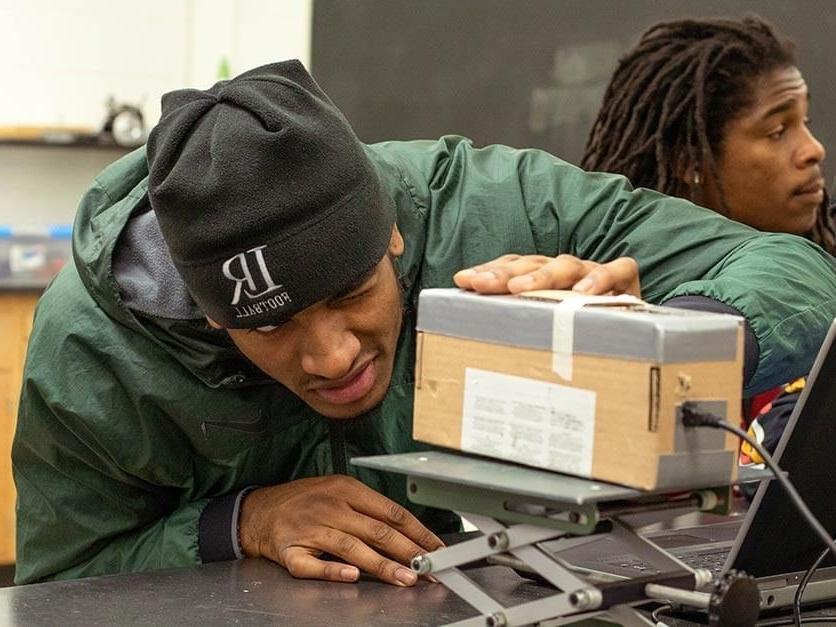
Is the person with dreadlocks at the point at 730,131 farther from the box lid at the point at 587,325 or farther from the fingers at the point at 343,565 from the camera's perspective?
the box lid at the point at 587,325

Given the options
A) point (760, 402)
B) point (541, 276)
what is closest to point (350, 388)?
point (541, 276)

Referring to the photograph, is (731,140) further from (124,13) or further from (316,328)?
(124,13)

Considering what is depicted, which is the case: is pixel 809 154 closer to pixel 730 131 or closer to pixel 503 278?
pixel 730 131

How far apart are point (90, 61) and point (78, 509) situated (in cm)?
272

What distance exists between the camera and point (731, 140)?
1.96m

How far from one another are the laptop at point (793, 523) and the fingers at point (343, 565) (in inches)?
6.1

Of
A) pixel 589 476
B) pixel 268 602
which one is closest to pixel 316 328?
pixel 268 602

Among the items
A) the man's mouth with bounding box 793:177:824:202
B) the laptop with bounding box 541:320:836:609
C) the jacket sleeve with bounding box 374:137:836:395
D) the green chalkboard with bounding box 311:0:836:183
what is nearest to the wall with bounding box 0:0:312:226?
the green chalkboard with bounding box 311:0:836:183

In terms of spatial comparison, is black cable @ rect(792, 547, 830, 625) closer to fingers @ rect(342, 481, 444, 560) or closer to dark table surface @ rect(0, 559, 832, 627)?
dark table surface @ rect(0, 559, 832, 627)

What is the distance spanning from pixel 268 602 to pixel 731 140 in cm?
112

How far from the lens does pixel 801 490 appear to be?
106 centimetres

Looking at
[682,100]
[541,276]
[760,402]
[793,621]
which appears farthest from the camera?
[682,100]

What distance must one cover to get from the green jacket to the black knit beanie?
0.55 ft

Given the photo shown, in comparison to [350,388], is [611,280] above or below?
above
